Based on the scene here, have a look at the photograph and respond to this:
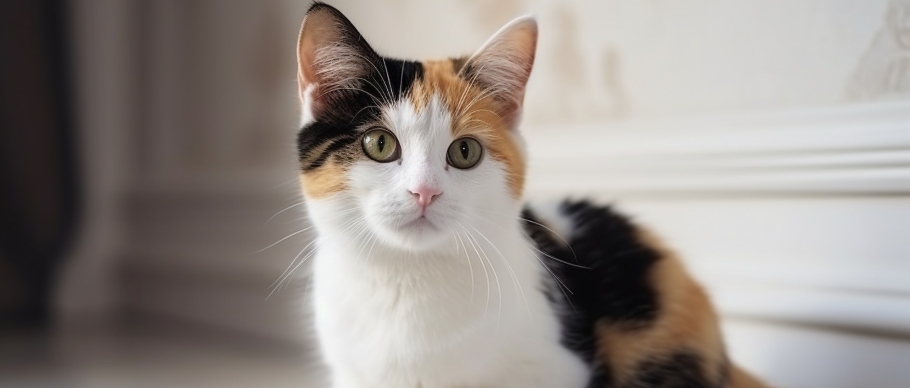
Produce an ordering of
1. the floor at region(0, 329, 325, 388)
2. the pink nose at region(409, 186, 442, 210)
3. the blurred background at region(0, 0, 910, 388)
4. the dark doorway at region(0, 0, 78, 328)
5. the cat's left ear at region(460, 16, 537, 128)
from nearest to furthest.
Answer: the pink nose at region(409, 186, 442, 210), the cat's left ear at region(460, 16, 537, 128), the blurred background at region(0, 0, 910, 388), the floor at region(0, 329, 325, 388), the dark doorway at region(0, 0, 78, 328)

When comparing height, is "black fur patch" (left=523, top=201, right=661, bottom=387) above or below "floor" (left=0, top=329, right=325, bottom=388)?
above

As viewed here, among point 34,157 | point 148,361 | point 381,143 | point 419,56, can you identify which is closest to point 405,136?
point 381,143

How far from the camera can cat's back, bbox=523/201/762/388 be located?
76cm

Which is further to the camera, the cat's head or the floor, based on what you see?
the floor

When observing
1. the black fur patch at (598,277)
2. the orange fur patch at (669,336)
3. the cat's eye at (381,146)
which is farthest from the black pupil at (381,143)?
the orange fur patch at (669,336)

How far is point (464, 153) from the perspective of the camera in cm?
69

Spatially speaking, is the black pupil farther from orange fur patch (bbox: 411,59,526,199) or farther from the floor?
the floor

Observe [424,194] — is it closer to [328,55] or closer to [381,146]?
[381,146]

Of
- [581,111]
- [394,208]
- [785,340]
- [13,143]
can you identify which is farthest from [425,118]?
[13,143]

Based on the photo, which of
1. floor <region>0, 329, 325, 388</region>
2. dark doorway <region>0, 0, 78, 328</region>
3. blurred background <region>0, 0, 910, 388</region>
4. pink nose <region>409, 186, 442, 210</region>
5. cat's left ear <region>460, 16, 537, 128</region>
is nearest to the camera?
pink nose <region>409, 186, 442, 210</region>

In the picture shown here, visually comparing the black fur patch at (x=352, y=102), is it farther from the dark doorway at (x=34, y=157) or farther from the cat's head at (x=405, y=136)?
the dark doorway at (x=34, y=157)

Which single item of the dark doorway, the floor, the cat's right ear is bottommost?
the floor

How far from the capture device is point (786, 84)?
95 centimetres

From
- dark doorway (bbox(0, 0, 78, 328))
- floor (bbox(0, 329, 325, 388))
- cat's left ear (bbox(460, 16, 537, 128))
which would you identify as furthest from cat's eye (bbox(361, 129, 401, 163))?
dark doorway (bbox(0, 0, 78, 328))
